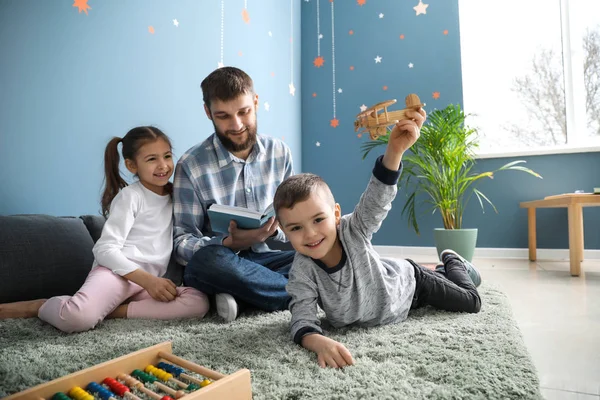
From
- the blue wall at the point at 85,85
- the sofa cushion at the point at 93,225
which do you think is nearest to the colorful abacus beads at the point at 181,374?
the sofa cushion at the point at 93,225

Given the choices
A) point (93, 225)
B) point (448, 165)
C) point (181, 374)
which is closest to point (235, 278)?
point (181, 374)

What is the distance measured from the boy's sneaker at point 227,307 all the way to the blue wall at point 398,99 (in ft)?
7.04

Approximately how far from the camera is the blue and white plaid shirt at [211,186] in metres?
1.30

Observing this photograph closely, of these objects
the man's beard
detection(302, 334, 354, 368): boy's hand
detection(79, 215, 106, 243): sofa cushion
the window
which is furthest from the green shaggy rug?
the window

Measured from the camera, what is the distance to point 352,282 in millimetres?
959

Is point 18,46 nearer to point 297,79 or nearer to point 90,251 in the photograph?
point 90,251

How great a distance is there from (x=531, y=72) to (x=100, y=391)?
3267mm

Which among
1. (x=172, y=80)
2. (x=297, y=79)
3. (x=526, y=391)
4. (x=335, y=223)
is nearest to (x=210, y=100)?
(x=335, y=223)

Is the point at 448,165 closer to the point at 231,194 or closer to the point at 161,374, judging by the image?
the point at 231,194

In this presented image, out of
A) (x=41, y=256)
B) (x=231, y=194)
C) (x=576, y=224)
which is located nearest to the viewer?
(x=41, y=256)

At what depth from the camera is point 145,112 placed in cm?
180

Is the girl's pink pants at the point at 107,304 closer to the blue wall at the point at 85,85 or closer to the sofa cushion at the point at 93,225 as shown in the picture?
the sofa cushion at the point at 93,225

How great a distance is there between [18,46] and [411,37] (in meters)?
2.53

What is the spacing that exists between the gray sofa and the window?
8.56 feet
